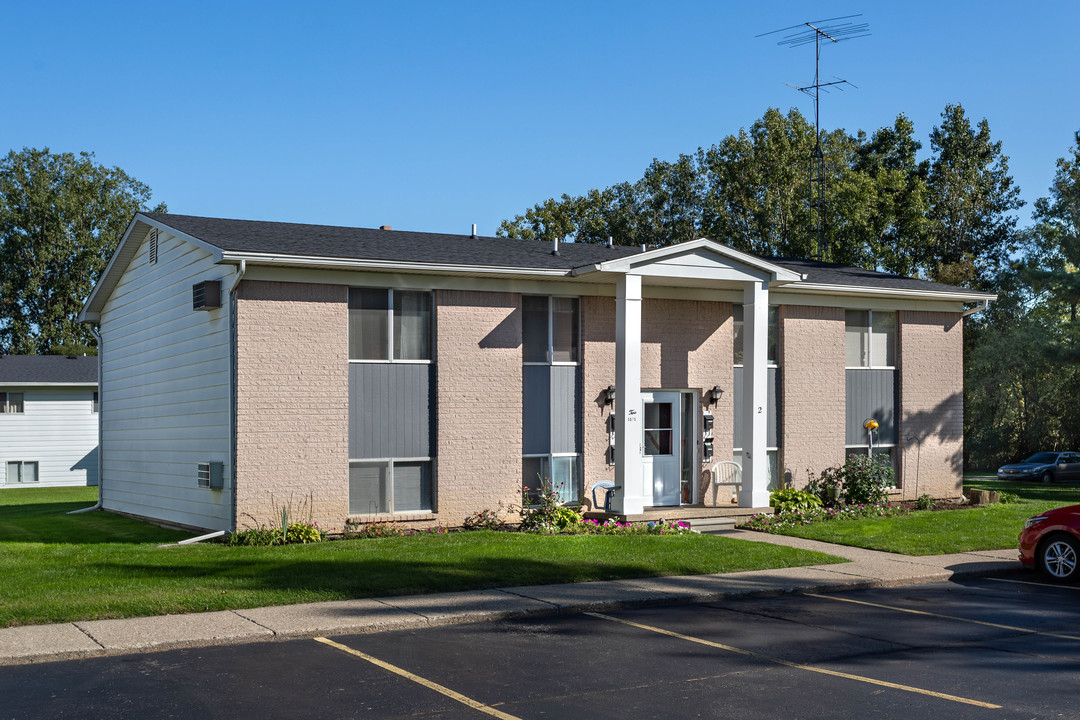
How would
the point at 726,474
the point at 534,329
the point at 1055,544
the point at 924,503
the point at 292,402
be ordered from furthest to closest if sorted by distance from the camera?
the point at 924,503 → the point at 726,474 → the point at 534,329 → the point at 292,402 → the point at 1055,544

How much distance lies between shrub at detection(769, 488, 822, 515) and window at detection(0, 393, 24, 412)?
31.1m

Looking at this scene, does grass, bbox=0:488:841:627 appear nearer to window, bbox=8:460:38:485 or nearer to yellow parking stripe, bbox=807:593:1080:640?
yellow parking stripe, bbox=807:593:1080:640

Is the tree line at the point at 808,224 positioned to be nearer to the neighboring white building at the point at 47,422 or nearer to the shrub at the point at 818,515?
the neighboring white building at the point at 47,422

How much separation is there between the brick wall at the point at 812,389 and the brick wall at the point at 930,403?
1739 mm

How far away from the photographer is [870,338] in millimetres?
22031

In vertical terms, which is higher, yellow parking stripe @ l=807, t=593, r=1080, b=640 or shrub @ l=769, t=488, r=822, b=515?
shrub @ l=769, t=488, r=822, b=515

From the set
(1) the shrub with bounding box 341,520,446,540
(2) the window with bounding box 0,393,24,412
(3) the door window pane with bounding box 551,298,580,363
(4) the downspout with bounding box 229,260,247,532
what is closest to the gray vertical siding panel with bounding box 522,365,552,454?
(3) the door window pane with bounding box 551,298,580,363

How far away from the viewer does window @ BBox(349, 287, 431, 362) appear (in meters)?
17.2

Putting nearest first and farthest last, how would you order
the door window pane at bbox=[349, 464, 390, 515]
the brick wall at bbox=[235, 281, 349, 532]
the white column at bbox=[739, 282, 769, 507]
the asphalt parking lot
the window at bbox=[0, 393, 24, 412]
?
1. the asphalt parking lot
2. the brick wall at bbox=[235, 281, 349, 532]
3. the door window pane at bbox=[349, 464, 390, 515]
4. the white column at bbox=[739, 282, 769, 507]
5. the window at bbox=[0, 393, 24, 412]

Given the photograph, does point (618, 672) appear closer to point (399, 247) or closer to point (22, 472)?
point (399, 247)

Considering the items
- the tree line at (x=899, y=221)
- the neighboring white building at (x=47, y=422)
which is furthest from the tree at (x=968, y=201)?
the neighboring white building at (x=47, y=422)

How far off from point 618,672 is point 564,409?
10.6 meters

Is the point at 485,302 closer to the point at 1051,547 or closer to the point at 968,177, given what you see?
the point at 1051,547

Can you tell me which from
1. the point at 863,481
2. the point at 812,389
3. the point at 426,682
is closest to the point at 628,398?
the point at 812,389
